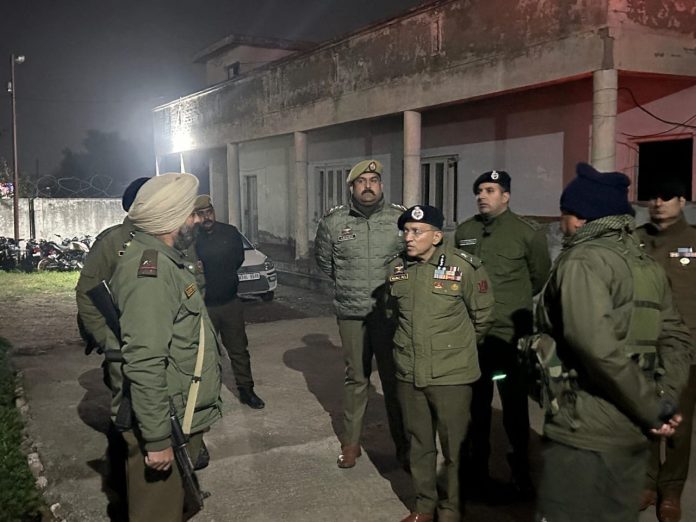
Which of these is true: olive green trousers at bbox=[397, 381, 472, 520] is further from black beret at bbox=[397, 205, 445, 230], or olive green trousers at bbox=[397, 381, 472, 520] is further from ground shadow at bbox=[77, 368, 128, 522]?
ground shadow at bbox=[77, 368, 128, 522]

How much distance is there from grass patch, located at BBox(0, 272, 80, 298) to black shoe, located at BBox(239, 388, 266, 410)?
9.10 meters

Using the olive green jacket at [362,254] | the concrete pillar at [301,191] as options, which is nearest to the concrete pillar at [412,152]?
the concrete pillar at [301,191]

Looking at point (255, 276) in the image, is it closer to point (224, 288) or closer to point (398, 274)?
point (224, 288)

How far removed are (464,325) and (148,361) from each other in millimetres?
1736

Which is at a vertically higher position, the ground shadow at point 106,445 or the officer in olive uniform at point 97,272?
the officer in olive uniform at point 97,272

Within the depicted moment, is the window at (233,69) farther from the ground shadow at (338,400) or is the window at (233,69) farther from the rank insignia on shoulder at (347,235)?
A: the rank insignia on shoulder at (347,235)

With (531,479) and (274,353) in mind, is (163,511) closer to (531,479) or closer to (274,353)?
(531,479)

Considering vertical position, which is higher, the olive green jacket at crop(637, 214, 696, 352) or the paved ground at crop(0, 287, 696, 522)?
the olive green jacket at crop(637, 214, 696, 352)

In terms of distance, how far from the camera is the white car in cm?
1158

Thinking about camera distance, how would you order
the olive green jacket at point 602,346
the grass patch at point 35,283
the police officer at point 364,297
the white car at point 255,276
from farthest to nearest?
the grass patch at point 35,283, the white car at point 255,276, the police officer at point 364,297, the olive green jacket at point 602,346

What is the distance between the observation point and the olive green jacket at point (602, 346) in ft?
7.13

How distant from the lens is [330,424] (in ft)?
16.9

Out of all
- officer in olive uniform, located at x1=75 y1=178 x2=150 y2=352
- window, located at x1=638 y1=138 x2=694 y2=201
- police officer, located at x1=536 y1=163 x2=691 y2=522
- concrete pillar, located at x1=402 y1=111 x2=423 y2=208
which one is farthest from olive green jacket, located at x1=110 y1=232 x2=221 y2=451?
concrete pillar, located at x1=402 y1=111 x2=423 y2=208

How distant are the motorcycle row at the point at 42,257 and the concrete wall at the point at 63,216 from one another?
4.63m
